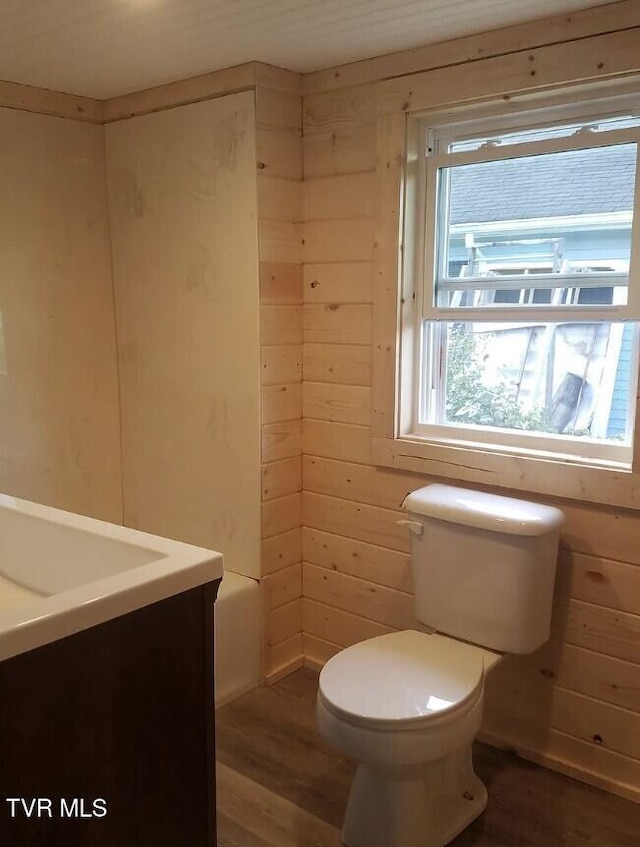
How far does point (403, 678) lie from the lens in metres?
1.88

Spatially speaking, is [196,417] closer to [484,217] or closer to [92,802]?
[484,217]

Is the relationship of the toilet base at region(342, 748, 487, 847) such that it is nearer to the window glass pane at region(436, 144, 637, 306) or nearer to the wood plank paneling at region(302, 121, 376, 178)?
the window glass pane at region(436, 144, 637, 306)

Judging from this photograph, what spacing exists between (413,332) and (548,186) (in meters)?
0.60

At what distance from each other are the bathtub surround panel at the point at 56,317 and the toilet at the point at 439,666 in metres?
1.39

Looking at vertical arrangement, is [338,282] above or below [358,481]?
above

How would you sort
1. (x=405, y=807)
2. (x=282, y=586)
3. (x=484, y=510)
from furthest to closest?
(x=282, y=586) < (x=484, y=510) < (x=405, y=807)

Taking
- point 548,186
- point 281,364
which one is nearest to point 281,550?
point 281,364

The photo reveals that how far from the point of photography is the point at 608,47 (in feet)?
6.28

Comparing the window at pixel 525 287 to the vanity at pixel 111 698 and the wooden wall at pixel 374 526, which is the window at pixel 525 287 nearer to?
the wooden wall at pixel 374 526

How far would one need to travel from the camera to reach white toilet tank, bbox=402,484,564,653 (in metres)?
2.01

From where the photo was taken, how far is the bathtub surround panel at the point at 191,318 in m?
2.52

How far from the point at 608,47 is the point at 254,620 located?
2.05 meters

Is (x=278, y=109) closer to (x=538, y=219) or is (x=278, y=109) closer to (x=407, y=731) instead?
(x=538, y=219)

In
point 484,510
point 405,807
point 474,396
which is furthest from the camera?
point 474,396
